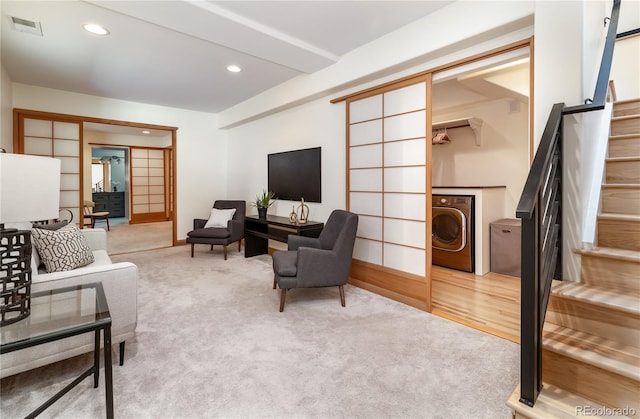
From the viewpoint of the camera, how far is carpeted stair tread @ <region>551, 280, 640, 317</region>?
123cm

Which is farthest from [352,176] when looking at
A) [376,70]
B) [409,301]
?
[409,301]

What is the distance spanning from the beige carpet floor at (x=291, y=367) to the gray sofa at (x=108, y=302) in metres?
0.19

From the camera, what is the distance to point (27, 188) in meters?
1.26

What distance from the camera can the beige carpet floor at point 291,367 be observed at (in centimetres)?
149

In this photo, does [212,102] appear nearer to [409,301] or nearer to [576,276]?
[409,301]

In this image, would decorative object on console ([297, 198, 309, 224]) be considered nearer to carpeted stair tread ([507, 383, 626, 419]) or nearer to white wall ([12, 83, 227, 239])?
white wall ([12, 83, 227, 239])

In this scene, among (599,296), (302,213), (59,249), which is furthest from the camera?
(302,213)

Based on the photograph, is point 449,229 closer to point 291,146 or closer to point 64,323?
point 291,146

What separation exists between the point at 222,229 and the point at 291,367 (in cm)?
314

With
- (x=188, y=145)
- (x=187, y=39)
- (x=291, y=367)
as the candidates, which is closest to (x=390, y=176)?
(x=291, y=367)

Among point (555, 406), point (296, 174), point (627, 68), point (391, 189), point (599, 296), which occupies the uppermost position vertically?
point (627, 68)

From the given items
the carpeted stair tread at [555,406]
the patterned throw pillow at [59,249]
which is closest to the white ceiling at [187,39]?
the patterned throw pillow at [59,249]

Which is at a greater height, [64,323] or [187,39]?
[187,39]

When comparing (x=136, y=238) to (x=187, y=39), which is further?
(x=136, y=238)
